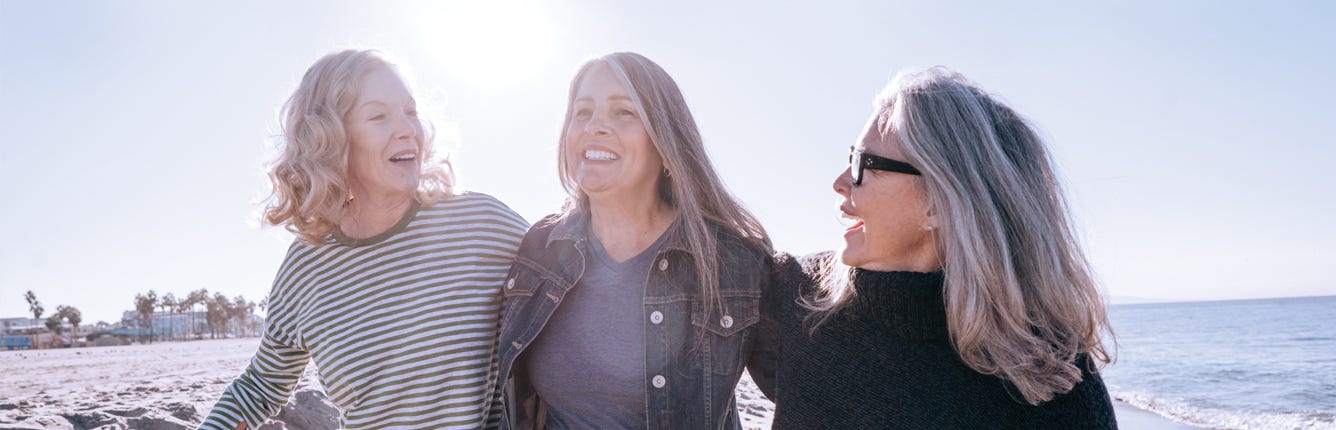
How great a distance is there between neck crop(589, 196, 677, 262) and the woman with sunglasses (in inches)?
26.7

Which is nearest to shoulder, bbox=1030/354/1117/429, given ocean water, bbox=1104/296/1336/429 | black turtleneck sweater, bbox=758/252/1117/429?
→ black turtleneck sweater, bbox=758/252/1117/429

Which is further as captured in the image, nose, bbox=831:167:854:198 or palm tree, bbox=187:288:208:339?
palm tree, bbox=187:288:208:339

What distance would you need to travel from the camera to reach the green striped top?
8.63 feet

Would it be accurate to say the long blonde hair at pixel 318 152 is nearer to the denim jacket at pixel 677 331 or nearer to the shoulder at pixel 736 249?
the denim jacket at pixel 677 331

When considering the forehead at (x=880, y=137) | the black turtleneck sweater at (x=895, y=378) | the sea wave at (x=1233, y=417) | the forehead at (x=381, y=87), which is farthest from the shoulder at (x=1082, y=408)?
the sea wave at (x=1233, y=417)

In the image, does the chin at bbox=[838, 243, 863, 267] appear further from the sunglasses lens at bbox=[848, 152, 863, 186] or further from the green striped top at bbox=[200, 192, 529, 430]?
the green striped top at bbox=[200, 192, 529, 430]

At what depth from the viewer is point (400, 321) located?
2.67m

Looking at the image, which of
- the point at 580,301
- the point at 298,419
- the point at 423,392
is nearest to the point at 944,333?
the point at 580,301

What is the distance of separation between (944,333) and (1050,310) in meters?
0.28

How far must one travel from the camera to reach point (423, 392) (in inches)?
102

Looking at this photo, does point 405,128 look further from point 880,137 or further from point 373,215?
point 880,137

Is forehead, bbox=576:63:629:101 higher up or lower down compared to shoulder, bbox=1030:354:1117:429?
higher up

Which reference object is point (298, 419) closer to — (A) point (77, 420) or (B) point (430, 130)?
(A) point (77, 420)

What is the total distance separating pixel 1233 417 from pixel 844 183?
16211mm
